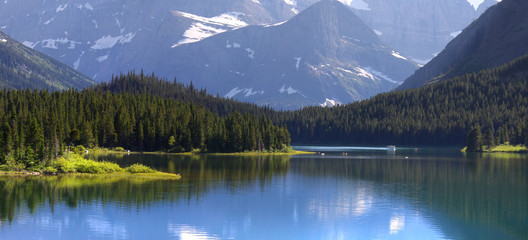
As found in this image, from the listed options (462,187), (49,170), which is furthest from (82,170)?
(462,187)

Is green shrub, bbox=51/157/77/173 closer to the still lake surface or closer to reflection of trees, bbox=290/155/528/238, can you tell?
the still lake surface

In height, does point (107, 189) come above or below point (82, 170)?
below

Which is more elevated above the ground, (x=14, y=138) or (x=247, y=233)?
(x=14, y=138)

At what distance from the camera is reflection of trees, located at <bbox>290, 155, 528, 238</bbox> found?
8406 centimetres

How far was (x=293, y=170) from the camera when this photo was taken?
503 feet

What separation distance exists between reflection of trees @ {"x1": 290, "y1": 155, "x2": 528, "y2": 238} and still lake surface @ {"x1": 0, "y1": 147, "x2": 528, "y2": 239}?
0.20 meters

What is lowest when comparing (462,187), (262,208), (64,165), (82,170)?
(262,208)

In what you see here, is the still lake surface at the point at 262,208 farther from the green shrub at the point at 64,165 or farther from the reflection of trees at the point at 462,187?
the green shrub at the point at 64,165

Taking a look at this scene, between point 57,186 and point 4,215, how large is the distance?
81.0 ft

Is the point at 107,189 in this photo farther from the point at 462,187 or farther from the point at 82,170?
the point at 462,187

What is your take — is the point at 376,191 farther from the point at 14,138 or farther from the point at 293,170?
the point at 14,138

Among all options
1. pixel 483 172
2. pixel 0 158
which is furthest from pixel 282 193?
pixel 483 172

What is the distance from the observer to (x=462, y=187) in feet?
384

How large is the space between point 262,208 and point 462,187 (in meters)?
46.8
